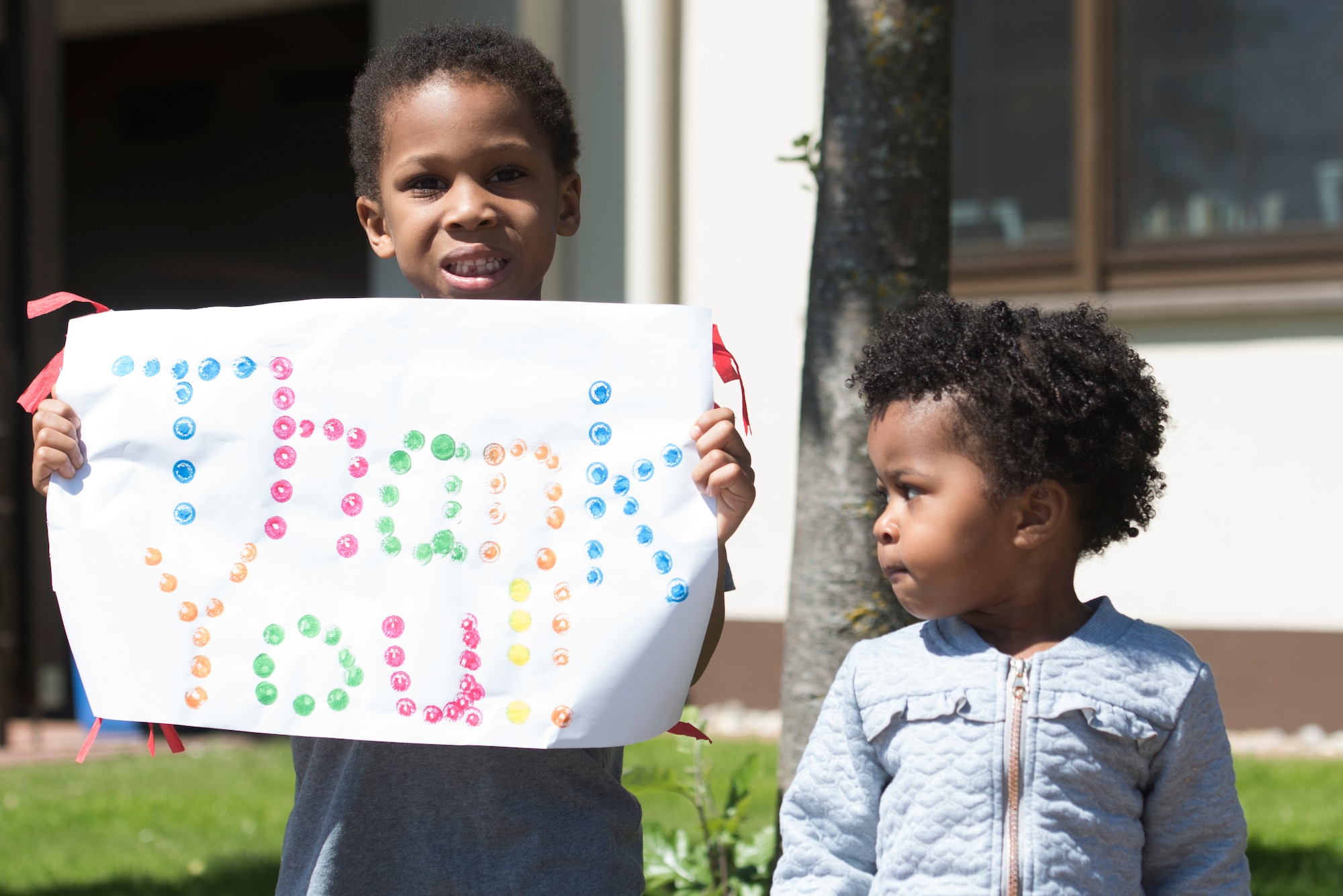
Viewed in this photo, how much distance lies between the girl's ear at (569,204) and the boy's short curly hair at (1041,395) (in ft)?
1.59

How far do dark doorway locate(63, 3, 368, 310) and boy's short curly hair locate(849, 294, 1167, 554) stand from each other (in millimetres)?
7563

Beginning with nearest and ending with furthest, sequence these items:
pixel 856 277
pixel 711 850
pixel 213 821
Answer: pixel 856 277, pixel 711 850, pixel 213 821

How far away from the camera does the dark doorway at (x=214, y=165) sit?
9.13 metres

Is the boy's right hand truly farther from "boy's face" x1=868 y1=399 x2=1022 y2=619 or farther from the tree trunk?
the tree trunk

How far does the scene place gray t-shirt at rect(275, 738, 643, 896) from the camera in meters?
1.65

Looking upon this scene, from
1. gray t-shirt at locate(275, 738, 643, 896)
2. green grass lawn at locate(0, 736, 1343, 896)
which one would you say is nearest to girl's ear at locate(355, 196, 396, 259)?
gray t-shirt at locate(275, 738, 643, 896)

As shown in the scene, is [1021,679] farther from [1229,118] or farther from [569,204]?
[1229,118]

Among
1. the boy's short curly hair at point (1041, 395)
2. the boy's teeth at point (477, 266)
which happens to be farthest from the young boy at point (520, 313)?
the boy's short curly hair at point (1041, 395)

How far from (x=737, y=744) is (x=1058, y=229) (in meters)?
2.72

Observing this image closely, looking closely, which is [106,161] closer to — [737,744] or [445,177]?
[737,744]

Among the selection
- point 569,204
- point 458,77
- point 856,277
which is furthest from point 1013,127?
point 458,77

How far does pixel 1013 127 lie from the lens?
21.0 feet

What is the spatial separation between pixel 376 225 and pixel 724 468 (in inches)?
25.7

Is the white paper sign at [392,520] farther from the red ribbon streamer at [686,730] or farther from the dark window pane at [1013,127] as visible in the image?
the dark window pane at [1013,127]
